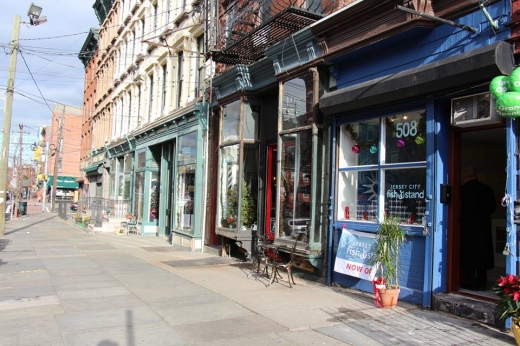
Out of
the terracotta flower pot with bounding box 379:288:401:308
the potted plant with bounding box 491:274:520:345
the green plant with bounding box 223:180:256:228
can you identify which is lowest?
the terracotta flower pot with bounding box 379:288:401:308

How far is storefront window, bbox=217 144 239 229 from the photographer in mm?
11773

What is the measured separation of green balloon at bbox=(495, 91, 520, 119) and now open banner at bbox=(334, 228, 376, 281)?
2.89 m

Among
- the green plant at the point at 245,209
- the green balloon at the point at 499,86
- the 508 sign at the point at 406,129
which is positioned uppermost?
the green balloon at the point at 499,86

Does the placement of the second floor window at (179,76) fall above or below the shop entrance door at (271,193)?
above

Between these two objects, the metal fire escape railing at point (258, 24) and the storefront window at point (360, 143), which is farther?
the metal fire escape railing at point (258, 24)

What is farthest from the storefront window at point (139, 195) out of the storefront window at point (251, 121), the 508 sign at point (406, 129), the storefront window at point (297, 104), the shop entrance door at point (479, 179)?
the shop entrance door at point (479, 179)

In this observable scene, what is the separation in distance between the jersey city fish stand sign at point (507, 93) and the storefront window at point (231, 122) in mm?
7110

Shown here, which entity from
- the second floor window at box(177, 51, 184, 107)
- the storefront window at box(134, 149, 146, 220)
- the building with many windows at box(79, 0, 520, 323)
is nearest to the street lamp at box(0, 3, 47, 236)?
the storefront window at box(134, 149, 146, 220)

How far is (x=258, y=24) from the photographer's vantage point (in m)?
11.3

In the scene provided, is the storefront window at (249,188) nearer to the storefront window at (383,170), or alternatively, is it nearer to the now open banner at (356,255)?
the storefront window at (383,170)

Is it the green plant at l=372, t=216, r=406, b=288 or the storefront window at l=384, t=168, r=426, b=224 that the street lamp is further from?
the green plant at l=372, t=216, r=406, b=288

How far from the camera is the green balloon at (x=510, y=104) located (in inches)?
201

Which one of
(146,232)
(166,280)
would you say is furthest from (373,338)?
(146,232)

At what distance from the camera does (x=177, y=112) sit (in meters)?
15.7
